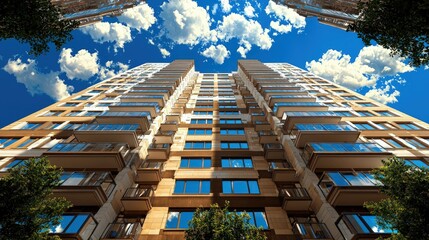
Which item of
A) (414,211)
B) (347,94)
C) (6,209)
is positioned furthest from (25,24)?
(347,94)

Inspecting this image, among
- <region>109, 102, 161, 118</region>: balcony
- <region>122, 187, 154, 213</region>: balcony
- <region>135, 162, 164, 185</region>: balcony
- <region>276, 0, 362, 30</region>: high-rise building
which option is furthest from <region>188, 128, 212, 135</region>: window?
<region>276, 0, 362, 30</region>: high-rise building

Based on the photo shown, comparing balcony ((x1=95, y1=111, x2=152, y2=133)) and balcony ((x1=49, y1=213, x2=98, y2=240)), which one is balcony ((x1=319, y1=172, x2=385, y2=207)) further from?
balcony ((x1=95, y1=111, x2=152, y2=133))

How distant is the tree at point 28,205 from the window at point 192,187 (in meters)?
9.56

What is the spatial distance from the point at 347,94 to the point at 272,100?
1777 cm

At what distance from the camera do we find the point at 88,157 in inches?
725

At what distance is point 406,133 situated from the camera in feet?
89.7

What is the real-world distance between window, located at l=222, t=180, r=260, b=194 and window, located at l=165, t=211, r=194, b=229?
148 inches

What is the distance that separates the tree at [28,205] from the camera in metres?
9.16

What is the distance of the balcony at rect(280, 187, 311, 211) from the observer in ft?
53.8

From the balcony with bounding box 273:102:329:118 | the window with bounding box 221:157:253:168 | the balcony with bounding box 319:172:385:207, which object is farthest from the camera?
the balcony with bounding box 273:102:329:118

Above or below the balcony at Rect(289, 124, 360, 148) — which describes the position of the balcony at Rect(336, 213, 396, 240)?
below

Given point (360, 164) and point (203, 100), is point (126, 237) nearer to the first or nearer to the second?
point (360, 164)

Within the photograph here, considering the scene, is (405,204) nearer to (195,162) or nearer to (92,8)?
(195,162)

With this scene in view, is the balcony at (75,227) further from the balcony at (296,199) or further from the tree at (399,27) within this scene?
the tree at (399,27)
